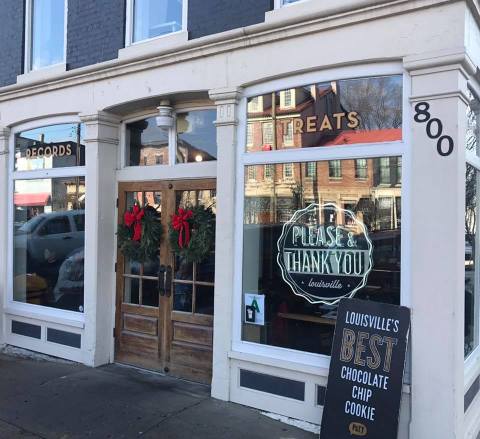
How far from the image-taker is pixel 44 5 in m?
7.28

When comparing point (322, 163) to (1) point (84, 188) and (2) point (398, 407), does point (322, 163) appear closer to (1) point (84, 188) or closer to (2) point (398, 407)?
(2) point (398, 407)

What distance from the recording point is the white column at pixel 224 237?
496cm

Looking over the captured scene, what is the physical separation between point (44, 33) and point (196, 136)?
3164mm

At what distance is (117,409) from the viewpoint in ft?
15.7

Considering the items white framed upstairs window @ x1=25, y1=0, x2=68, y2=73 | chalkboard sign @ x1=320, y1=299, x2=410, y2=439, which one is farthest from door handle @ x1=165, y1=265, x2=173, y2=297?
white framed upstairs window @ x1=25, y1=0, x2=68, y2=73

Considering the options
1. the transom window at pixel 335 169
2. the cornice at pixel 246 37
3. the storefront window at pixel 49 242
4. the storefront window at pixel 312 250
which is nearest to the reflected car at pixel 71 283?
the storefront window at pixel 49 242

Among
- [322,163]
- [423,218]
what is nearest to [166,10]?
[322,163]

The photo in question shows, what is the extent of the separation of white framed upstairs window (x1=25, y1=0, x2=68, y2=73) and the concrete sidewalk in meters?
3.99

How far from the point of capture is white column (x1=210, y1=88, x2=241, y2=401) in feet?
16.3

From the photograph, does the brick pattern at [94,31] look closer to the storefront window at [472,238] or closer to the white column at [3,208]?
the white column at [3,208]

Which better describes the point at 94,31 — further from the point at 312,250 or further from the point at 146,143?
the point at 312,250

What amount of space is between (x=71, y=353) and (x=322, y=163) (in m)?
3.92

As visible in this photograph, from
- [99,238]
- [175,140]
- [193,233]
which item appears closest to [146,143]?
[175,140]

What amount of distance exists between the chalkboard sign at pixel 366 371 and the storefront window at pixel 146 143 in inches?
112
